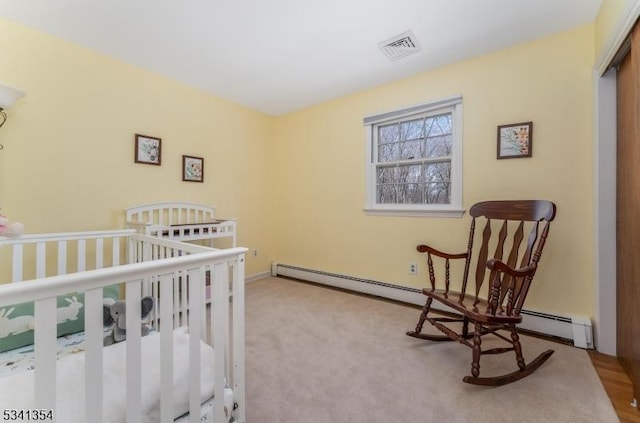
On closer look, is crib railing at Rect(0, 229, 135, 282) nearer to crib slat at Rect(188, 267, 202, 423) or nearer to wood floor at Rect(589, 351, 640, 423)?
crib slat at Rect(188, 267, 202, 423)

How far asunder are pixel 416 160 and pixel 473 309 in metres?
1.60

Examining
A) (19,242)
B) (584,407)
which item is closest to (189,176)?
(19,242)

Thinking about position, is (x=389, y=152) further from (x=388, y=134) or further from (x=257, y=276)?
(x=257, y=276)

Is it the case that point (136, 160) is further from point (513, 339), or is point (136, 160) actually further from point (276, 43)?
point (513, 339)

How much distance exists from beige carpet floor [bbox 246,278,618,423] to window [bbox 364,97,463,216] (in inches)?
44.6

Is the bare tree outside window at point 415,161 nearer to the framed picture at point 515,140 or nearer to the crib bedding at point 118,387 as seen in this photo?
the framed picture at point 515,140

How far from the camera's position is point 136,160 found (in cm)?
259

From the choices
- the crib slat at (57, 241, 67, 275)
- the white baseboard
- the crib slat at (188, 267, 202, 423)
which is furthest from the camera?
the white baseboard

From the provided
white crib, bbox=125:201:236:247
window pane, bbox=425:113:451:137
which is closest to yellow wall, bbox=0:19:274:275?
white crib, bbox=125:201:236:247

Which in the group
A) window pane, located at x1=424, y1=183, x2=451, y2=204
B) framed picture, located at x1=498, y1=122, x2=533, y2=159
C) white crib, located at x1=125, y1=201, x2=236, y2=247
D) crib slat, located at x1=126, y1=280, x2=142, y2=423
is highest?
framed picture, located at x1=498, y1=122, x2=533, y2=159

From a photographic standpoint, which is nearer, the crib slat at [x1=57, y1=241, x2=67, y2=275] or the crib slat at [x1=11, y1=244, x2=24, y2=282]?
the crib slat at [x1=11, y1=244, x2=24, y2=282]

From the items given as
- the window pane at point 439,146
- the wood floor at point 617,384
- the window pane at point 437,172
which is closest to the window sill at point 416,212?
the window pane at point 437,172

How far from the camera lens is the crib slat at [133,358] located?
30.9 inches

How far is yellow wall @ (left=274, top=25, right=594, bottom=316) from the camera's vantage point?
6.59ft
